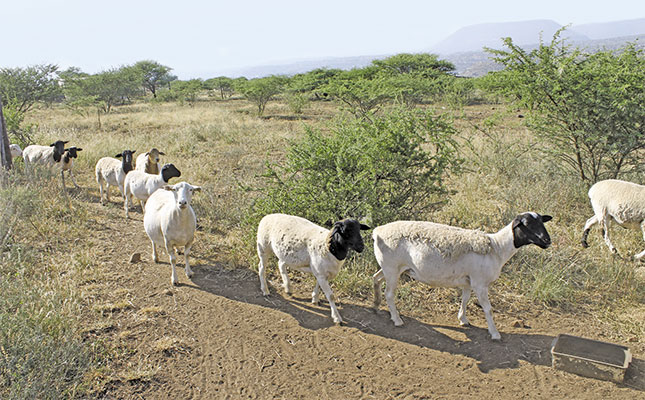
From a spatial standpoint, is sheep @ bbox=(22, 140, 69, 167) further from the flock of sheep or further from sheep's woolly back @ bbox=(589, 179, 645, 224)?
sheep's woolly back @ bbox=(589, 179, 645, 224)

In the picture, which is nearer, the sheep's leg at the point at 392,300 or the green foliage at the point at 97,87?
the sheep's leg at the point at 392,300

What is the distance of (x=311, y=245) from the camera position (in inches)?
200

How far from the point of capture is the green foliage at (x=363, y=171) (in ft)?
21.1

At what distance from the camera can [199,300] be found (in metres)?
5.63

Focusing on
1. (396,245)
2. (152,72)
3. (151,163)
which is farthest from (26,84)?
(152,72)

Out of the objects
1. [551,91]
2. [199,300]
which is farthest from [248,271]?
[551,91]

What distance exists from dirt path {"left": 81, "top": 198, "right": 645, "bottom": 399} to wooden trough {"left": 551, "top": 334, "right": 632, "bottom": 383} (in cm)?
8

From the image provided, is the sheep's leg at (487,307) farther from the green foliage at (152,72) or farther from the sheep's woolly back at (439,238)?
the green foliage at (152,72)

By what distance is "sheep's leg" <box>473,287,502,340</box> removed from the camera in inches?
183

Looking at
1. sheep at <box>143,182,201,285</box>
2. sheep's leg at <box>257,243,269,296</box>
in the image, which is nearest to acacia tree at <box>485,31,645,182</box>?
sheep's leg at <box>257,243,269,296</box>

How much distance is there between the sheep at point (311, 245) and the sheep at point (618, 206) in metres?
4.29

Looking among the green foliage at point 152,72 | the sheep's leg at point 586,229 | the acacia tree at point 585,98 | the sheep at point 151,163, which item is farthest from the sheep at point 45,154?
the green foliage at point 152,72

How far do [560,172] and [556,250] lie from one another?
351 cm

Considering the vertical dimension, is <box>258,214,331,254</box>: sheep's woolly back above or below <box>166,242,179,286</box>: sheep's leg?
above
